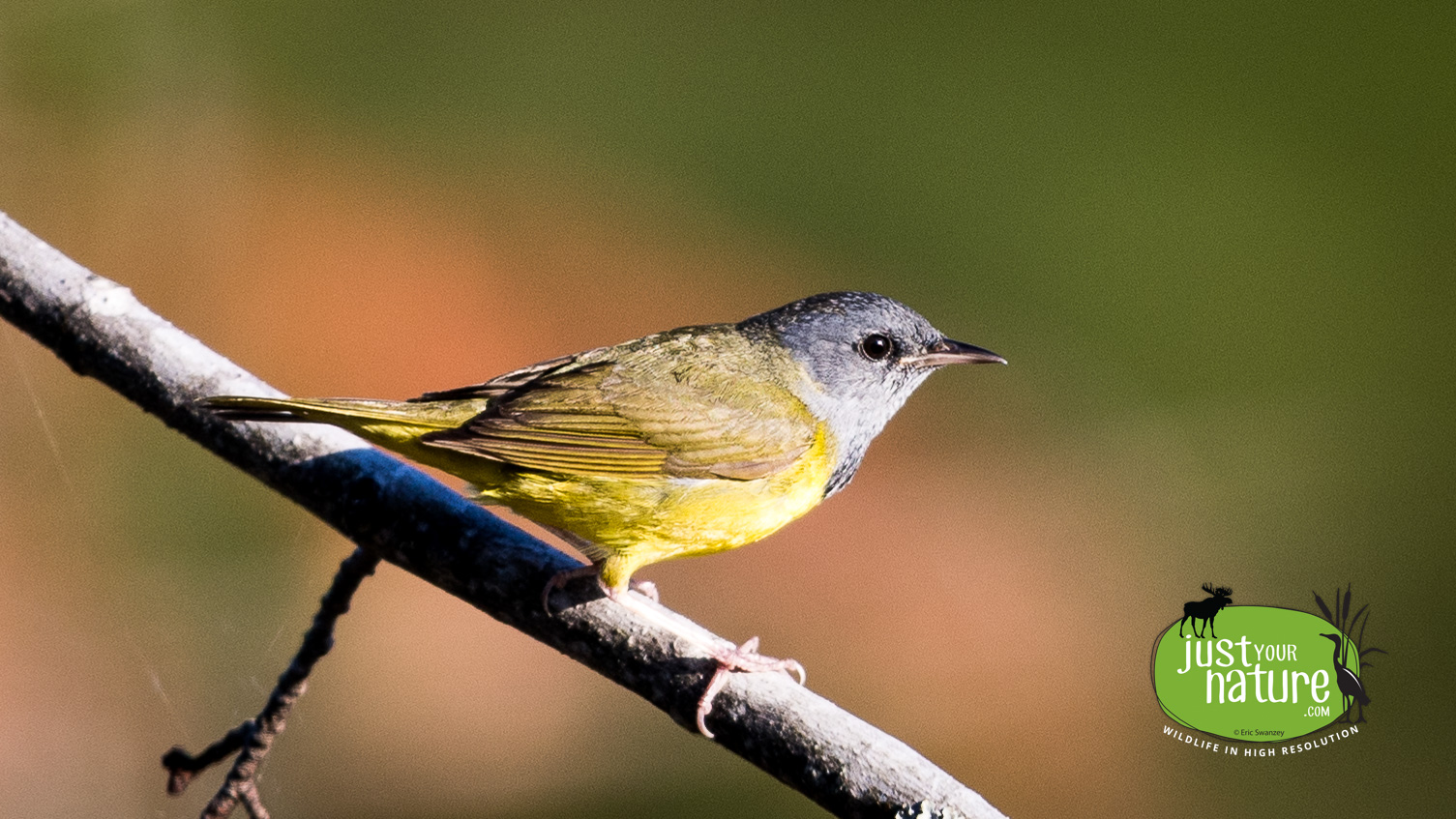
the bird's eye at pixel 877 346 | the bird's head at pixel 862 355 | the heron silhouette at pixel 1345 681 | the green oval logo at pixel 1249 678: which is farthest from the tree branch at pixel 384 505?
the heron silhouette at pixel 1345 681

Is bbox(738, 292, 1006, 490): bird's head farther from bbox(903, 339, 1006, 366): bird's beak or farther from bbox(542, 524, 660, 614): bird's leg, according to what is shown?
bbox(542, 524, 660, 614): bird's leg

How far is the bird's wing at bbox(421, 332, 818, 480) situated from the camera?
2.72 metres

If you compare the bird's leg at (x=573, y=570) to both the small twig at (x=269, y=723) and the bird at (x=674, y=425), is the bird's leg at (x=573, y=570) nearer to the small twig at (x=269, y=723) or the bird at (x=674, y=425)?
the bird at (x=674, y=425)

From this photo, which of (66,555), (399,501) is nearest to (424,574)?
(399,501)

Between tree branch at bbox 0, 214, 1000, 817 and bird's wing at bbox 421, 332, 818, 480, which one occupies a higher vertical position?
bird's wing at bbox 421, 332, 818, 480

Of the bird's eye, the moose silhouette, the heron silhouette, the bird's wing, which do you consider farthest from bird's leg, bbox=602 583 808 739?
the heron silhouette

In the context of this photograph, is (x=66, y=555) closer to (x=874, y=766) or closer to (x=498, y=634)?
(x=498, y=634)

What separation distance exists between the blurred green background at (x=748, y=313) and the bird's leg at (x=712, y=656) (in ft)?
7.33

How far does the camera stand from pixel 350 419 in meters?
2.52

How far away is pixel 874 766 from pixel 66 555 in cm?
438

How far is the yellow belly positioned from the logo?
5.85ft

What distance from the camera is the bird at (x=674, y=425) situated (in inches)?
104

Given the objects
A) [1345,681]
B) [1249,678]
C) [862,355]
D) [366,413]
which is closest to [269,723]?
[366,413]

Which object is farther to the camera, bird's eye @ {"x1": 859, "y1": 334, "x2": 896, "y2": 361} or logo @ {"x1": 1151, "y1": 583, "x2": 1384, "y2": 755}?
logo @ {"x1": 1151, "y1": 583, "x2": 1384, "y2": 755}
